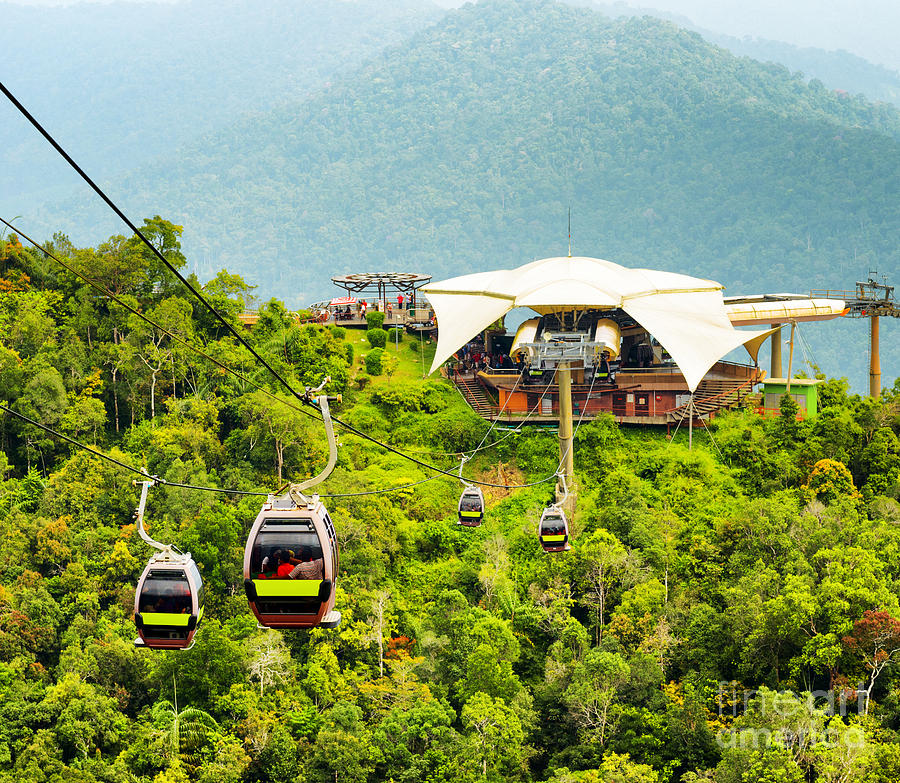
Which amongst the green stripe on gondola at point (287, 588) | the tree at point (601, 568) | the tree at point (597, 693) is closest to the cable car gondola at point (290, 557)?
the green stripe on gondola at point (287, 588)

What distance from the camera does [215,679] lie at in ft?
128

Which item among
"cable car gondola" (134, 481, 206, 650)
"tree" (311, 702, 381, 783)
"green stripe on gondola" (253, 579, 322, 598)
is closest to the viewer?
"green stripe on gondola" (253, 579, 322, 598)

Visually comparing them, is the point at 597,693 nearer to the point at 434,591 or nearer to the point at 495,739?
the point at 495,739

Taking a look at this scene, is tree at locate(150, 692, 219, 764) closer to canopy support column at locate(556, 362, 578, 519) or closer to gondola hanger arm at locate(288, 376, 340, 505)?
canopy support column at locate(556, 362, 578, 519)

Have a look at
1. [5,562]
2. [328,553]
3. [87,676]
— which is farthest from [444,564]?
[328,553]

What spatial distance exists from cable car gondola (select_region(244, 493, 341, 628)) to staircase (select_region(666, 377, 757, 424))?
32663 mm

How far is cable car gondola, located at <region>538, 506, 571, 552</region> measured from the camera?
114 ft

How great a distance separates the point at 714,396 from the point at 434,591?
16.5 meters

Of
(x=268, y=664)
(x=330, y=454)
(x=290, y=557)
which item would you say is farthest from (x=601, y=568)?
(x=330, y=454)

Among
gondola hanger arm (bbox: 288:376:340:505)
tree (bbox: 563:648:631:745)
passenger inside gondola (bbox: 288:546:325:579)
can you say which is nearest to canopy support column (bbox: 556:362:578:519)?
tree (bbox: 563:648:631:745)

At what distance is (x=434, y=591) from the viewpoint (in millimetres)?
43094

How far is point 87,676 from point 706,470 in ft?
79.2

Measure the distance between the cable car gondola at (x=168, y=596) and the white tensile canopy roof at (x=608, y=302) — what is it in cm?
2608

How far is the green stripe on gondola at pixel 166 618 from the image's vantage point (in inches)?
924
